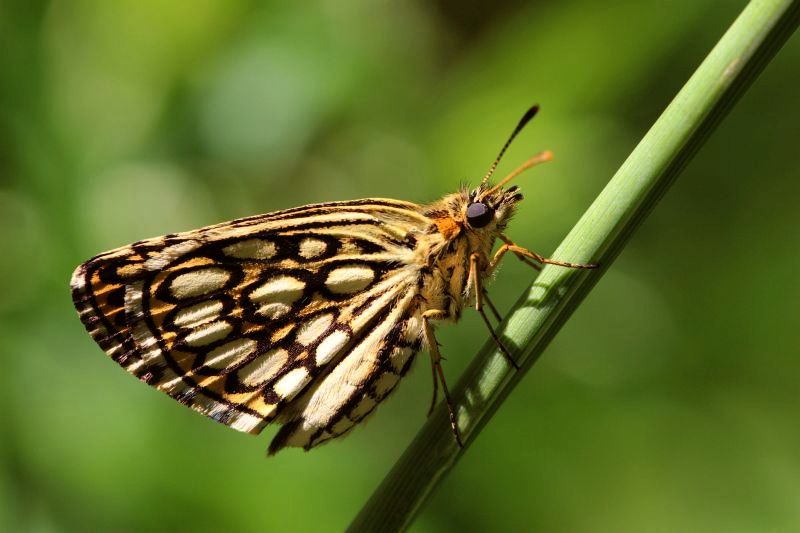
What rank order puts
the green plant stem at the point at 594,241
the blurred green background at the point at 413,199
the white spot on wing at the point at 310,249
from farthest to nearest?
the blurred green background at the point at 413,199 → the white spot on wing at the point at 310,249 → the green plant stem at the point at 594,241

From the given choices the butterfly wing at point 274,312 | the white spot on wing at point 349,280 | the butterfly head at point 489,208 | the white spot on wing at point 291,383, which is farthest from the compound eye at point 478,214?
the white spot on wing at point 291,383

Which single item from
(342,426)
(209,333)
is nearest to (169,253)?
(209,333)

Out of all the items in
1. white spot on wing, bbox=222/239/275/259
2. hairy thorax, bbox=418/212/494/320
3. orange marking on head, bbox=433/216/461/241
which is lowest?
white spot on wing, bbox=222/239/275/259

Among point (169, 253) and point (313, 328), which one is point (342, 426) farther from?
point (169, 253)

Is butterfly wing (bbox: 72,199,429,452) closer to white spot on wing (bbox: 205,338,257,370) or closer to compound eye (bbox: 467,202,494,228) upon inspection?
white spot on wing (bbox: 205,338,257,370)

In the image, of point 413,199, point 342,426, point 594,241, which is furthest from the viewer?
point 413,199

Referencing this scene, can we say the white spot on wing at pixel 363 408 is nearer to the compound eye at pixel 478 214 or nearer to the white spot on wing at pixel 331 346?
the white spot on wing at pixel 331 346

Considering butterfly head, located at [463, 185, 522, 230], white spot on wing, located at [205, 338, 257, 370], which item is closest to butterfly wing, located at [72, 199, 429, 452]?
white spot on wing, located at [205, 338, 257, 370]
